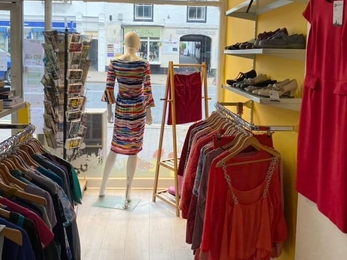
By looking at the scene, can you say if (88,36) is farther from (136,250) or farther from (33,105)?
(136,250)

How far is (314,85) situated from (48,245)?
4.26 ft

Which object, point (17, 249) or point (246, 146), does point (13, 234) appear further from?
point (246, 146)

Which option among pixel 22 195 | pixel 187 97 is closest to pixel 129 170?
pixel 187 97

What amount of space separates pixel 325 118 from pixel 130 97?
2.67m

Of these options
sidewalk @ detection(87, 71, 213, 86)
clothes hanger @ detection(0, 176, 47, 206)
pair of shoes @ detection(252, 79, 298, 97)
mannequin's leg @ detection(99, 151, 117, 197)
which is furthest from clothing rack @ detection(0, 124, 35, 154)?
sidewalk @ detection(87, 71, 213, 86)

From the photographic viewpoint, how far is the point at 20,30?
15.0 ft

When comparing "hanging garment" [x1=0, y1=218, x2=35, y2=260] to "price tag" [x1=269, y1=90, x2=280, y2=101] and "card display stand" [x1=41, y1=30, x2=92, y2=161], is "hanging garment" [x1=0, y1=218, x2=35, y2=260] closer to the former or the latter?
"price tag" [x1=269, y1=90, x2=280, y2=101]

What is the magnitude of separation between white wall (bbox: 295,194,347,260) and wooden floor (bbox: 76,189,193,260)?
1367 millimetres

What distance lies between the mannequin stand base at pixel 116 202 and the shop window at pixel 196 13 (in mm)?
1998

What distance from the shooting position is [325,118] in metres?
1.90

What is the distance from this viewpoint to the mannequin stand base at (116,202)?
450 cm

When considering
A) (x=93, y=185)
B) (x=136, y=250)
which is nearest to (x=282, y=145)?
(x=136, y=250)

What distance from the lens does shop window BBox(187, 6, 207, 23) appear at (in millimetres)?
4902

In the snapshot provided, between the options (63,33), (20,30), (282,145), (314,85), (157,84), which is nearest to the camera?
(314,85)
